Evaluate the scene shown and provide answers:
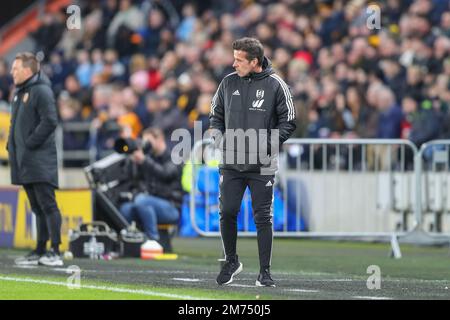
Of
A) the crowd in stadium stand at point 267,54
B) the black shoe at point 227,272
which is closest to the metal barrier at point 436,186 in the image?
the crowd in stadium stand at point 267,54

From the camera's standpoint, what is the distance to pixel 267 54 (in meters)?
23.7

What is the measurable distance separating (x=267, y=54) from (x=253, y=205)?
→ 1213 centimetres

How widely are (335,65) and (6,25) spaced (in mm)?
13084

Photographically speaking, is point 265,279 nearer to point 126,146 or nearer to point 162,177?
point 126,146

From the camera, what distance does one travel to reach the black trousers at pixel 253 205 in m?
11.8

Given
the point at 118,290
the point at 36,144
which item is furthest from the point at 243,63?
the point at 36,144

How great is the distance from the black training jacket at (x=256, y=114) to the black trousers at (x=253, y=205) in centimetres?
10

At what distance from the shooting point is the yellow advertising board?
1725cm

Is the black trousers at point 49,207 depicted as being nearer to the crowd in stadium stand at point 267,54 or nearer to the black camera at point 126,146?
the black camera at point 126,146

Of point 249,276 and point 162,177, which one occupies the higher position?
point 162,177

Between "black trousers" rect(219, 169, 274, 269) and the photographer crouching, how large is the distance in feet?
17.2

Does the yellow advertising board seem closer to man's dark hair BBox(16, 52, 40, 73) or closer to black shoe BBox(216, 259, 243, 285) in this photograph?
man's dark hair BBox(16, 52, 40, 73)

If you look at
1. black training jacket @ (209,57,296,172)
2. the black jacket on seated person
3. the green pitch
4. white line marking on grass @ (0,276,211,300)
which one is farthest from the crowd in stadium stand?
white line marking on grass @ (0,276,211,300)
